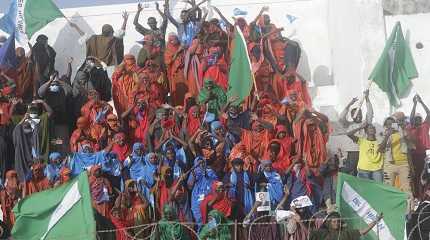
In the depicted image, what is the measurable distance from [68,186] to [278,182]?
9.80ft

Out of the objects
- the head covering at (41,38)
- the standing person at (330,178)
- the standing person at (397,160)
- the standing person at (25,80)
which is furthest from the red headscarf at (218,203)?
the head covering at (41,38)

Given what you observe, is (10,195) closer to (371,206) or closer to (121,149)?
(121,149)

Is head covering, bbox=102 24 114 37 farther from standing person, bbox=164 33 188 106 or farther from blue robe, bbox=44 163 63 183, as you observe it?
blue robe, bbox=44 163 63 183

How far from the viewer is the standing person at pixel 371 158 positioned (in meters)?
14.8

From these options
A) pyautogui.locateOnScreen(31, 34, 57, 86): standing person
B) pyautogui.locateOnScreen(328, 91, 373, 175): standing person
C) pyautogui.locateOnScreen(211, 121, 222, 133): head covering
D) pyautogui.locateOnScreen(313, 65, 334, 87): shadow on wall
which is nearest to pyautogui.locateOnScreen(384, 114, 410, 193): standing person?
pyautogui.locateOnScreen(328, 91, 373, 175): standing person

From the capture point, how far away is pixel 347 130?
15.8 metres

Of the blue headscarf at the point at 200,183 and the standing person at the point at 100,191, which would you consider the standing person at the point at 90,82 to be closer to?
the standing person at the point at 100,191

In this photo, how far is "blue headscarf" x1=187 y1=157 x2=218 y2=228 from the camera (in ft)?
45.2

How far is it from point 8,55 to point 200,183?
14.3 feet

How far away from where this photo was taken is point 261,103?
15.4m

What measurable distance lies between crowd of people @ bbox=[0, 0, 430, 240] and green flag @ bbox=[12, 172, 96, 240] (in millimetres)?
823

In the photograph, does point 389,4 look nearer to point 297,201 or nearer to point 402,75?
point 402,75

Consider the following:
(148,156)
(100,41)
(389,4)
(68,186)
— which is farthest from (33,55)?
(389,4)

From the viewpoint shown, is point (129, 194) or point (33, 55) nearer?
point (129, 194)
